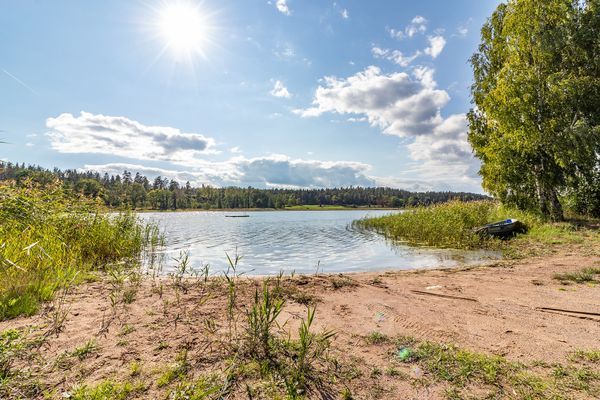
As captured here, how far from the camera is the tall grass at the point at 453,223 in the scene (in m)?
17.0

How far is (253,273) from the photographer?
36.5 ft

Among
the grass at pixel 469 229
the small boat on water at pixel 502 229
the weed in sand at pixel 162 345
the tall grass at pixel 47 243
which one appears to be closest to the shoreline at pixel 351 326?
the weed in sand at pixel 162 345

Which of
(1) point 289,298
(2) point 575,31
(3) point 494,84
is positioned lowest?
(1) point 289,298

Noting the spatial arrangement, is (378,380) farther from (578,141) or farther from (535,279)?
(578,141)

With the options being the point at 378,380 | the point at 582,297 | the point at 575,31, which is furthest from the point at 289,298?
the point at 575,31

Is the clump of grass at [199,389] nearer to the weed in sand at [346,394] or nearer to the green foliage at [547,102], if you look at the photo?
the weed in sand at [346,394]

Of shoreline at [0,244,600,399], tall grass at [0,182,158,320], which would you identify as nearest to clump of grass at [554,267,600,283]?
shoreline at [0,244,600,399]

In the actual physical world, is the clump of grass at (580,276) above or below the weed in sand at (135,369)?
above

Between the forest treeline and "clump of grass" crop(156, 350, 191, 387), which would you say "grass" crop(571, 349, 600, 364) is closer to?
"clump of grass" crop(156, 350, 191, 387)

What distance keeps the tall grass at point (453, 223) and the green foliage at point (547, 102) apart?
234 centimetres

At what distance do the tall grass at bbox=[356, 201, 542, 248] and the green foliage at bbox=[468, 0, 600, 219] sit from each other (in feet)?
7.69

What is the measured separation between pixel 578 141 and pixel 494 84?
883 cm

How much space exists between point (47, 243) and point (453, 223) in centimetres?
1965

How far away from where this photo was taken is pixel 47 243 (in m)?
7.89
